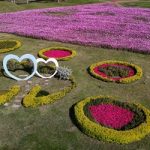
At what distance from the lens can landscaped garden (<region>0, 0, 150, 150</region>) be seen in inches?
601

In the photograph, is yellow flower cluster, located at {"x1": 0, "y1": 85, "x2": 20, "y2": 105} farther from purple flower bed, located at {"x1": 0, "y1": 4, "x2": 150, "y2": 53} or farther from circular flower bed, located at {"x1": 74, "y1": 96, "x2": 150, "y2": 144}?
purple flower bed, located at {"x1": 0, "y1": 4, "x2": 150, "y2": 53}

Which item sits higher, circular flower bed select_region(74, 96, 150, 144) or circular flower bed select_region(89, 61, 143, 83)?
circular flower bed select_region(89, 61, 143, 83)

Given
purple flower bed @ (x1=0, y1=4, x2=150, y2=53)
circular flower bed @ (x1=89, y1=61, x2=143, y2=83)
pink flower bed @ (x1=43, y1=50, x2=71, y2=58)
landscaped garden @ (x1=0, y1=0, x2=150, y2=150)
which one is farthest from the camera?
purple flower bed @ (x1=0, y1=4, x2=150, y2=53)

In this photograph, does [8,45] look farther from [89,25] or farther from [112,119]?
[112,119]

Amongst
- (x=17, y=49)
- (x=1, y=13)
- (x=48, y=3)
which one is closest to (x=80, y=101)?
(x=17, y=49)

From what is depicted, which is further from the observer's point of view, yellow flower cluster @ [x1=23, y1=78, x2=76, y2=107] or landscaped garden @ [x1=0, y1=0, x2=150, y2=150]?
yellow flower cluster @ [x1=23, y1=78, x2=76, y2=107]

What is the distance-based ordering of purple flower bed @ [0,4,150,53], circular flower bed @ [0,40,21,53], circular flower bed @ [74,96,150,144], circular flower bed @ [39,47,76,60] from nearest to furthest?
circular flower bed @ [74,96,150,144]
circular flower bed @ [39,47,76,60]
circular flower bed @ [0,40,21,53]
purple flower bed @ [0,4,150,53]

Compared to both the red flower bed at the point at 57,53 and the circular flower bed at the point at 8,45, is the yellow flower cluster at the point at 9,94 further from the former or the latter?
the circular flower bed at the point at 8,45

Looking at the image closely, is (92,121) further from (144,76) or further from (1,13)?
(1,13)

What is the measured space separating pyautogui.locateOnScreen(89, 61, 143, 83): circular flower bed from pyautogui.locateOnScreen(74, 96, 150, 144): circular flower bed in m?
3.19

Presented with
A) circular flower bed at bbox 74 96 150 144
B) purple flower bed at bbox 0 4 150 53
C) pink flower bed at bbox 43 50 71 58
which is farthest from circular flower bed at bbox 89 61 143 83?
purple flower bed at bbox 0 4 150 53

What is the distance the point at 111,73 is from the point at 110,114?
5557 mm

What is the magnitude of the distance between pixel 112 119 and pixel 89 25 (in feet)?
65.3

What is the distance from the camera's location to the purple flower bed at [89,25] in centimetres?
2941
